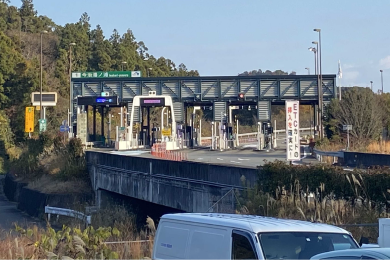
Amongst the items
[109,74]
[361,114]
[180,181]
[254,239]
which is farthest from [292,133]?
[109,74]

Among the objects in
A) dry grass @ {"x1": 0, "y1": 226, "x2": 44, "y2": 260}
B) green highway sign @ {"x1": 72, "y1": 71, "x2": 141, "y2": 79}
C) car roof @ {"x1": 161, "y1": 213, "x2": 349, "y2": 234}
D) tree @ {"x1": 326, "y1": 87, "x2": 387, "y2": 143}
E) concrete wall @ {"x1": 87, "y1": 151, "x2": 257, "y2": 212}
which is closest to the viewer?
car roof @ {"x1": 161, "y1": 213, "x2": 349, "y2": 234}

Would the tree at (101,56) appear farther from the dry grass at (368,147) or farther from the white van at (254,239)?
the white van at (254,239)

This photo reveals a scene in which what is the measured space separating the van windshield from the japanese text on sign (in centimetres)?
1449

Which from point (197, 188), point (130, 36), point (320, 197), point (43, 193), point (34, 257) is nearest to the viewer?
point (34, 257)

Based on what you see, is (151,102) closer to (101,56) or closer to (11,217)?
(11,217)

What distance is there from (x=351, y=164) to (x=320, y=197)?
38.8 ft

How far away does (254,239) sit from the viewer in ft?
24.0

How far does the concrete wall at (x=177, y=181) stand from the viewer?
1906cm

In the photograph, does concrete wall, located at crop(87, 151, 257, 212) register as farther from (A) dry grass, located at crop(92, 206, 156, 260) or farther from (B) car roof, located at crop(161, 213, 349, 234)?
(B) car roof, located at crop(161, 213, 349, 234)

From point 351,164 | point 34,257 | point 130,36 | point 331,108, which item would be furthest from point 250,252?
point 130,36

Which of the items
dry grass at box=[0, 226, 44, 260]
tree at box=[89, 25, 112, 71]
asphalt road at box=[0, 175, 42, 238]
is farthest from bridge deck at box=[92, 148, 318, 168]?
tree at box=[89, 25, 112, 71]

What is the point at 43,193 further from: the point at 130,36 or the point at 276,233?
the point at 130,36

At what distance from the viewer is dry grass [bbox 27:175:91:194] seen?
117ft

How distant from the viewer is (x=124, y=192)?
2820 centimetres
